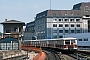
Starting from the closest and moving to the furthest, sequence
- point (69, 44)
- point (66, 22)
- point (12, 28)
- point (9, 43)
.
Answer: point (69, 44) < point (9, 43) < point (12, 28) < point (66, 22)

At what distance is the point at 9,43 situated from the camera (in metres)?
51.3

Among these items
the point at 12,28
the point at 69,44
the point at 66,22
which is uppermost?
the point at 66,22

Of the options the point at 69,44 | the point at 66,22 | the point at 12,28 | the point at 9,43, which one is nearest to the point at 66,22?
the point at 66,22

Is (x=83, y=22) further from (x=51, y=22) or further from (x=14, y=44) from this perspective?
(x=14, y=44)

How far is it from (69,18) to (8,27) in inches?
2109

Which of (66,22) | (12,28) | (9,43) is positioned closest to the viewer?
(9,43)

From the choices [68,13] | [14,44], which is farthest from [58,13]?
[14,44]

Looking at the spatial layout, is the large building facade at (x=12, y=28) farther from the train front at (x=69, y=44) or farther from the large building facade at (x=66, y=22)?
the large building facade at (x=66, y=22)

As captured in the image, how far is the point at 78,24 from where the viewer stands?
110 meters

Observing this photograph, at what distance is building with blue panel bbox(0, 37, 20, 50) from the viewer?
51.0 metres

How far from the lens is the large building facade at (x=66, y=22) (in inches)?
4296

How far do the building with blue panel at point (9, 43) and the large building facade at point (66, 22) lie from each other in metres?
57.0

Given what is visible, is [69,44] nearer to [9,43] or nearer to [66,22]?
[9,43]

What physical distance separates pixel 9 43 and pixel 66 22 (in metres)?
61.6
